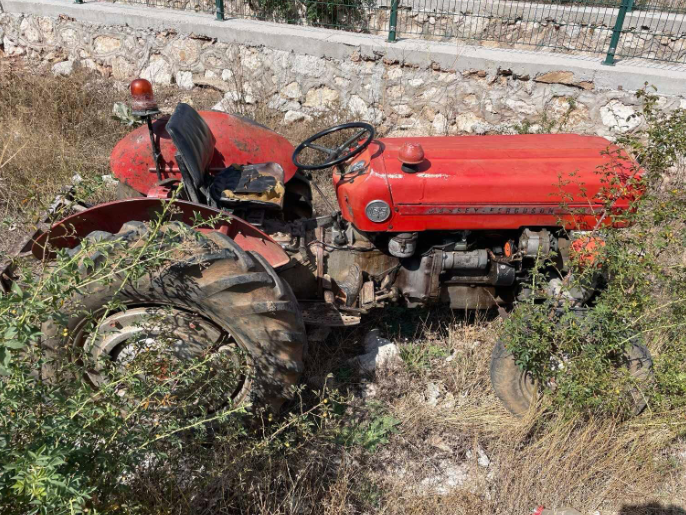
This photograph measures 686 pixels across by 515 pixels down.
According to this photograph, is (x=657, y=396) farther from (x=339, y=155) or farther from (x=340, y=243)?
(x=339, y=155)

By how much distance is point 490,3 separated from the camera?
7.93 meters

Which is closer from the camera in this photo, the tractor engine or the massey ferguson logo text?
the massey ferguson logo text

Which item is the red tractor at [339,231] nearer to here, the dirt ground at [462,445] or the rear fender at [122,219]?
the rear fender at [122,219]

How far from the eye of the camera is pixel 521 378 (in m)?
2.60

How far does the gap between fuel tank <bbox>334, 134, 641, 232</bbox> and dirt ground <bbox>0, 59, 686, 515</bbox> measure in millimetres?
808

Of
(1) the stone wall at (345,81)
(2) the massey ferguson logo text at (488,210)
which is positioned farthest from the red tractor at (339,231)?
(1) the stone wall at (345,81)

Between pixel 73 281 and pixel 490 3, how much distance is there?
8.10m

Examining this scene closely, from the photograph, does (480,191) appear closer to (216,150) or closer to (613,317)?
(613,317)

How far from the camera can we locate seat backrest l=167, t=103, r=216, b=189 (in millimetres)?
2461

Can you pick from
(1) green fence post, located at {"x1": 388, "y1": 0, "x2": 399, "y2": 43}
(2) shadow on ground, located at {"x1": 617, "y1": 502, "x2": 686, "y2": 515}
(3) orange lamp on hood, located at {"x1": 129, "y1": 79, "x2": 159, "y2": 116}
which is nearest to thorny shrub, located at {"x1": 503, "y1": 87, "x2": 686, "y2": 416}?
(2) shadow on ground, located at {"x1": 617, "y1": 502, "x2": 686, "y2": 515}

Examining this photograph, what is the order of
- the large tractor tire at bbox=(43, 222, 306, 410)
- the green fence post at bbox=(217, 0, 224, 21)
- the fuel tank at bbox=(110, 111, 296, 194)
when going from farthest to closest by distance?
the green fence post at bbox=(217, 0, 224, 21) < the fuel tank at bbox=(110, 111, 296, 194) < the large tractor tire at bbox=(43, 222, 306, 410)

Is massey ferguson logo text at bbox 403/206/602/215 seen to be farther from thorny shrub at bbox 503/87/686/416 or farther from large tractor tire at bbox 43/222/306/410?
large tractor tire at bbox 43/222/306/410

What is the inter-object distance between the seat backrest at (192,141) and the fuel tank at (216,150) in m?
0.16

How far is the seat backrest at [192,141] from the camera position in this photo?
2.46 meters
